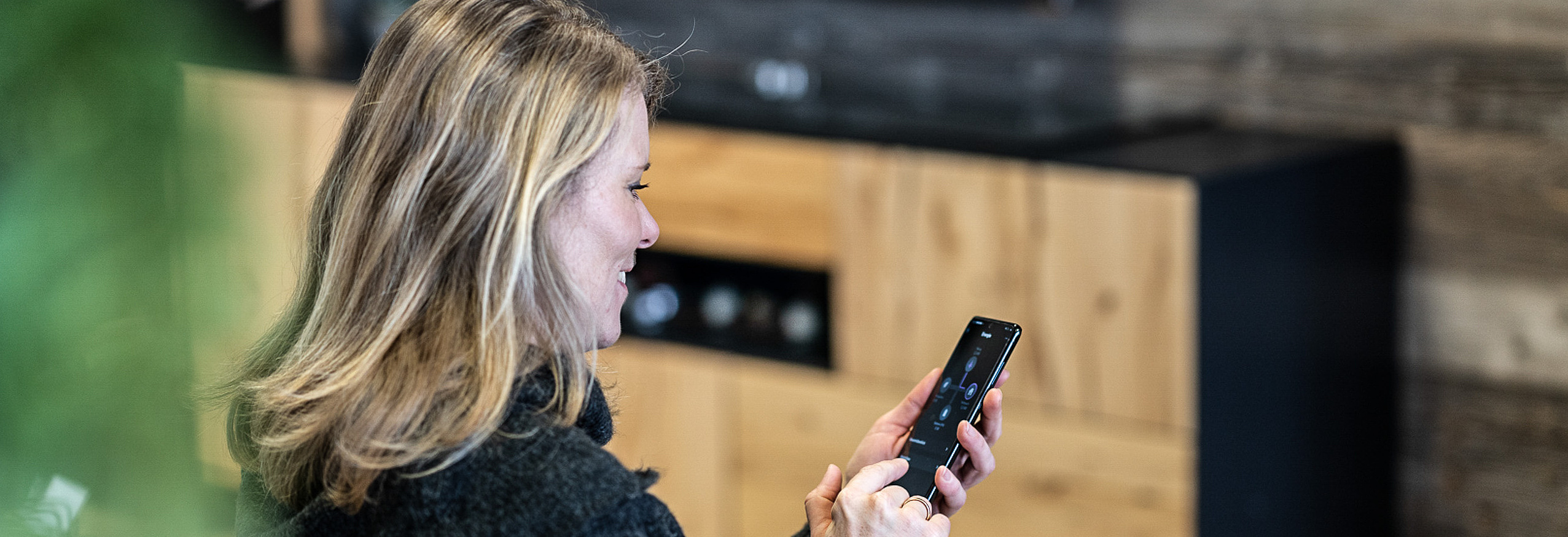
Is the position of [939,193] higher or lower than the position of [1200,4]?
lower

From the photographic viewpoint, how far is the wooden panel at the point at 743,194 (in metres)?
2.33

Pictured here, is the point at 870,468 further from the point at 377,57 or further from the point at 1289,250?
the point at 1289,250

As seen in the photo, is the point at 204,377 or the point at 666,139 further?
the point at 666,139

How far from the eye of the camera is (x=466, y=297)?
0.86m

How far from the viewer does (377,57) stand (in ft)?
2.97

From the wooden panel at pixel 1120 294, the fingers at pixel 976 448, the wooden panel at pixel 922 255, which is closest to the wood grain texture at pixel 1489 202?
the wooden panel at pixel 1120 294

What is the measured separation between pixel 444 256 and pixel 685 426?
170 centimetres

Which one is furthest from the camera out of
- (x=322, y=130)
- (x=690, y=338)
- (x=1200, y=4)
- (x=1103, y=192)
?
(x=322, y=130)

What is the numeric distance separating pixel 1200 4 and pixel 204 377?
86.1 inches

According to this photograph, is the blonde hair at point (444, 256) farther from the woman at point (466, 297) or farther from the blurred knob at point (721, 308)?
the blurred knob at point (721, 308)

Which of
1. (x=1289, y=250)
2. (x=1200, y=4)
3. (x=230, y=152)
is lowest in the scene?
(x=1289, y=250)

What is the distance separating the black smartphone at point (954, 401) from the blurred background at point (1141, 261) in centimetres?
82

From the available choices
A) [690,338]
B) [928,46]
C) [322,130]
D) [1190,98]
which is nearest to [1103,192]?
[1190,98]

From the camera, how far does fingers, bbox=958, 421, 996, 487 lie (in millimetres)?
1128
